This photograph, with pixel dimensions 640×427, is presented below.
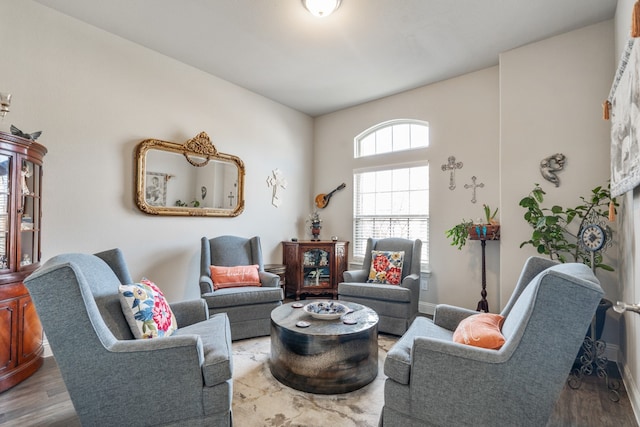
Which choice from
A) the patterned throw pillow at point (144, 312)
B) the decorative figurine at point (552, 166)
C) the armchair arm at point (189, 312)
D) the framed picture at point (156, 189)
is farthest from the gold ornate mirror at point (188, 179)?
the decorative figurine at point (552, 166)

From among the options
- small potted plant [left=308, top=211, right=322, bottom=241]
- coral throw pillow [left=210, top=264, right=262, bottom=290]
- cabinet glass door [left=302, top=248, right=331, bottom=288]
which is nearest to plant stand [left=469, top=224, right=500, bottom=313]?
cabinet glass door [left=302, top=248, right=331, bottom=288]

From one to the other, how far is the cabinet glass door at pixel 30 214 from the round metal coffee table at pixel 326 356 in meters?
2.07

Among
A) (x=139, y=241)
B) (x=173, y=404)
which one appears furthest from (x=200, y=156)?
(x=173, y=404)

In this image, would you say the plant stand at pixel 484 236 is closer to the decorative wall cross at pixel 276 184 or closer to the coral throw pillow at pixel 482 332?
the coral throw pillow at pixel 482 332

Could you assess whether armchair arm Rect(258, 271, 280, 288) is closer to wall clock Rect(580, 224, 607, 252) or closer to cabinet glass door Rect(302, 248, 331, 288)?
cabinet glass door Rect(302, 248, 331, 288)

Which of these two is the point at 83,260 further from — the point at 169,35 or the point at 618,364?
the point at 618,364

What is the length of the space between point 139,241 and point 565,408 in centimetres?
391

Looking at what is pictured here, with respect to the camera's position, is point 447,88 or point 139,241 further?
point 447,88

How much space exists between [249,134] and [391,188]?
7.29ft

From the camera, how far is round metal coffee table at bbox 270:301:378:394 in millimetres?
2109

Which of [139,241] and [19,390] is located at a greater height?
[139,241]

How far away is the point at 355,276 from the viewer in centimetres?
380

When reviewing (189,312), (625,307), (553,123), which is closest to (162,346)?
(189,312)

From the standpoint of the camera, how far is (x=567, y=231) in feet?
9.56
